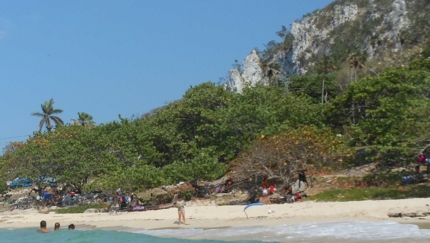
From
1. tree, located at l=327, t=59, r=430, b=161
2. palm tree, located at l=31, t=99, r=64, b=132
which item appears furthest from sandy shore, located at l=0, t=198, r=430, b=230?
palm tree, located at l=31, t=99, r=64, b=132

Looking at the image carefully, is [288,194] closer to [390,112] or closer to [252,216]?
[252,216]

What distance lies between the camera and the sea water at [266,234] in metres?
14.1

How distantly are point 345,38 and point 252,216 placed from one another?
70767 millimetres

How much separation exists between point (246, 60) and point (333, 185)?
68998 millimetres

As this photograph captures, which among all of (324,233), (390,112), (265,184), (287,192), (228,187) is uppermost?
(390,112)

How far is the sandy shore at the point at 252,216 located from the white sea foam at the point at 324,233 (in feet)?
2.78

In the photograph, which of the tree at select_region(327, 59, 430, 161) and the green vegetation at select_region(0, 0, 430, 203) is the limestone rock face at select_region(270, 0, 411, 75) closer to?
the green vegetation at select_region(0, 0, 430, 203)

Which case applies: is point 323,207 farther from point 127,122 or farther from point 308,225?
point 127,122

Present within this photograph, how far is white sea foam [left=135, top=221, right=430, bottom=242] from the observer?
13812 millimetres

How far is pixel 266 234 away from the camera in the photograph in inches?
639

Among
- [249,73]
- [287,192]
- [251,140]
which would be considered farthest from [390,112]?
[249,73]

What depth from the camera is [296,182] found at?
2295 centimetres

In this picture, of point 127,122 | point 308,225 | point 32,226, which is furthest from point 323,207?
point 127,122

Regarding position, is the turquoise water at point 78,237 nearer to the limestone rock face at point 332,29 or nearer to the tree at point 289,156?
the tree at point 289,156
